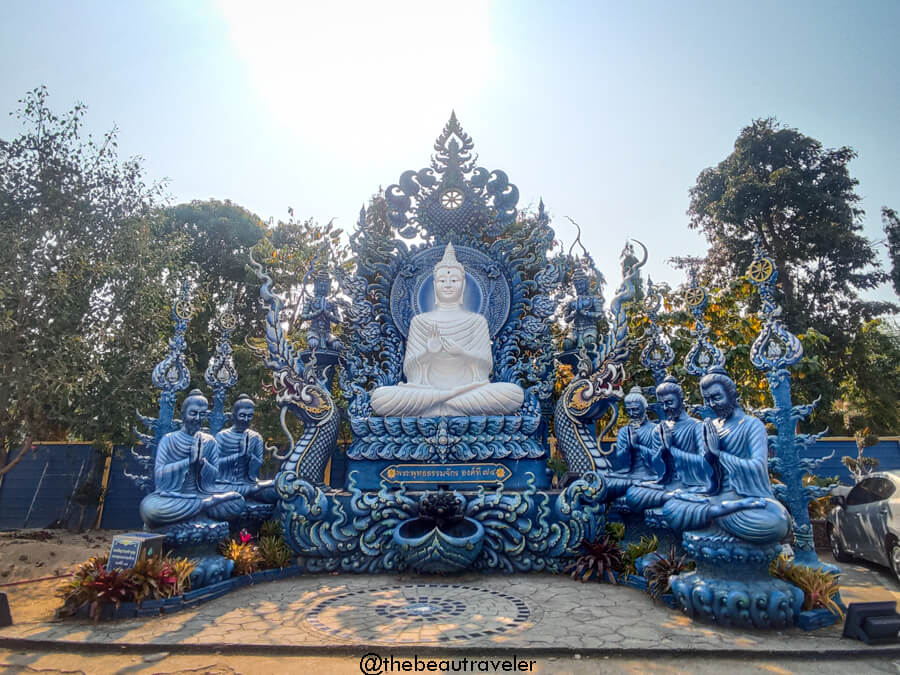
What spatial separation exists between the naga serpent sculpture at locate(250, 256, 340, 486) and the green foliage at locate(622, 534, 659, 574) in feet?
15.3

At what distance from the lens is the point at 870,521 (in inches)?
322

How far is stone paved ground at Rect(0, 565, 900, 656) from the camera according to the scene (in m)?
4.86

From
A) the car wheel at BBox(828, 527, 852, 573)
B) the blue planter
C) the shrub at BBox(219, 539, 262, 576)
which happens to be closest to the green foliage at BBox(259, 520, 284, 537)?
the shrub at BBox(219, 539, 262, 576)

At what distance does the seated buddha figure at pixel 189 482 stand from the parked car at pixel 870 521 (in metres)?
8.86

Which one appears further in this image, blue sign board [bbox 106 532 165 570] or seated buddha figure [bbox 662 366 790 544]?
blue sign board [bbox 106 532 165 570]

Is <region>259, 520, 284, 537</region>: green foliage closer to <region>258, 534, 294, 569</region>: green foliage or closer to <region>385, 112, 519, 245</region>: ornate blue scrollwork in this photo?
<region>258, 534, 294, 569</region>: green foliage

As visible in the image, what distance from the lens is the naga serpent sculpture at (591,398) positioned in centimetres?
858

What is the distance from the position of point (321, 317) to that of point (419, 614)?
18.4ft

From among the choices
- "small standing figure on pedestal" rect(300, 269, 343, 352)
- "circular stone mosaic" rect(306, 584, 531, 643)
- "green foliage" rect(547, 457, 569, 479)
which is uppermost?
"small standing figure on pedestal" rect(300, 269, 343, 352)

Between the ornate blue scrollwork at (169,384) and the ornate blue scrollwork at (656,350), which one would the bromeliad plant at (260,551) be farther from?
the ornate blue scrollwork at (656,350)

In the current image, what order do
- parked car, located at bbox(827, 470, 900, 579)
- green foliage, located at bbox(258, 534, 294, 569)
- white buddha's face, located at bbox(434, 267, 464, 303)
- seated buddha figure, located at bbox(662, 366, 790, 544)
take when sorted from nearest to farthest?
seated buddha figure, located at bbox(662, 366, 790, 544), parked car, located at bbox(827, 470, 900, 579), green foliage, located at bbox(258, 534, 294, 569), white buddha's face, located at bbox(434, 267, 464, 303)

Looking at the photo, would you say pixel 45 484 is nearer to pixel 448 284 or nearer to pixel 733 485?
pixel 448 284

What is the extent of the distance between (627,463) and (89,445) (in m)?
12.6

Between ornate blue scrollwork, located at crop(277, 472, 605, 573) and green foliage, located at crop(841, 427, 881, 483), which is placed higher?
green foliage, located at crop(841, 427, 881, 483)
